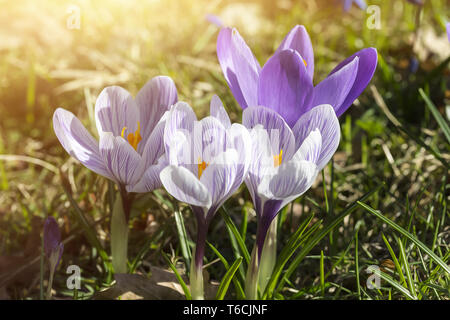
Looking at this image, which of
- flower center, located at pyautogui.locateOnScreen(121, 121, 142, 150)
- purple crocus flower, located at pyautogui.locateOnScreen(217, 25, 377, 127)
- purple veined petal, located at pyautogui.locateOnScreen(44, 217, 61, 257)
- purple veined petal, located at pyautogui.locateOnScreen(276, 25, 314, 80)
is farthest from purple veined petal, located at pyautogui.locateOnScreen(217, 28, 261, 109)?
purple veined petal, located at pyautogui.locateOnScreen(44, 217, 61, 257)

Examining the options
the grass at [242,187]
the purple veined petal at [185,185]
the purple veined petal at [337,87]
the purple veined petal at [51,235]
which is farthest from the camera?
the grass at [242,187]

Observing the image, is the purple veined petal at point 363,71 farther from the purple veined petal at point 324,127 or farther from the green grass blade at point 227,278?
the green grass blade at point 227,278

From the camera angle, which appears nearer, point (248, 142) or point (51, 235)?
point (248, 142)

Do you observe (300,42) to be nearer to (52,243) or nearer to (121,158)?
(121,158)

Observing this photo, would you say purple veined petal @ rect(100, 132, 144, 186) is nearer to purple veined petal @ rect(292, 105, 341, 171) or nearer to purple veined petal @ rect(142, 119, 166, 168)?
purple veined petal @ rect(142, 119, 166, 168)

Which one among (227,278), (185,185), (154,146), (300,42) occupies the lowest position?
(227,278)

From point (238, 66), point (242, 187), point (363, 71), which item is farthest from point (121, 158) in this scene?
point (242, 187)

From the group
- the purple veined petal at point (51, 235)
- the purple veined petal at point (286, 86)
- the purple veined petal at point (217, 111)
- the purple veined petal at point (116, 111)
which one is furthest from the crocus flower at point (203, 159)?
the purple veined petal at point (51, 235)
